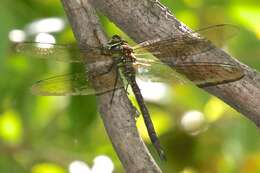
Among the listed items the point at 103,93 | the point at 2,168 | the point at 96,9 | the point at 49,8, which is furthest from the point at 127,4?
the point at 49,8

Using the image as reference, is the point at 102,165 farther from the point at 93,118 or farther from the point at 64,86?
the point at 64,86

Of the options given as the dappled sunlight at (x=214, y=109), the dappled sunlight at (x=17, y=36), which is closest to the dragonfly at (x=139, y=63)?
the dappled sunlight at (x=17, y=36)

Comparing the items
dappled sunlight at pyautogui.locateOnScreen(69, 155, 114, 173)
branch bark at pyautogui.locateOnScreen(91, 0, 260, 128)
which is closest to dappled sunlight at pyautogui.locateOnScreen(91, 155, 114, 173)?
dappled sunlight at pyautogui.locateOnScreen(69, 155, 114, 173)

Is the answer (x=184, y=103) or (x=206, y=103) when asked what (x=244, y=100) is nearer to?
(x=206, y=103)

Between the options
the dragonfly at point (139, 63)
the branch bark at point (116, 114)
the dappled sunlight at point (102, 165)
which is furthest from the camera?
the dappled sunlight at point (102, 165)

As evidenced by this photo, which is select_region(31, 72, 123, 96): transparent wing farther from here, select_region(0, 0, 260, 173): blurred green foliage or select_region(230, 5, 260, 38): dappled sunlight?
select_region(230, 5, 260, 38): dappled sunlight

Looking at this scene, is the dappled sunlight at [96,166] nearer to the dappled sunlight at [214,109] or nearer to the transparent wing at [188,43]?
the dappled sunlight at [214,109]

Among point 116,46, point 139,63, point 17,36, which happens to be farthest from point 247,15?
point 17,36
